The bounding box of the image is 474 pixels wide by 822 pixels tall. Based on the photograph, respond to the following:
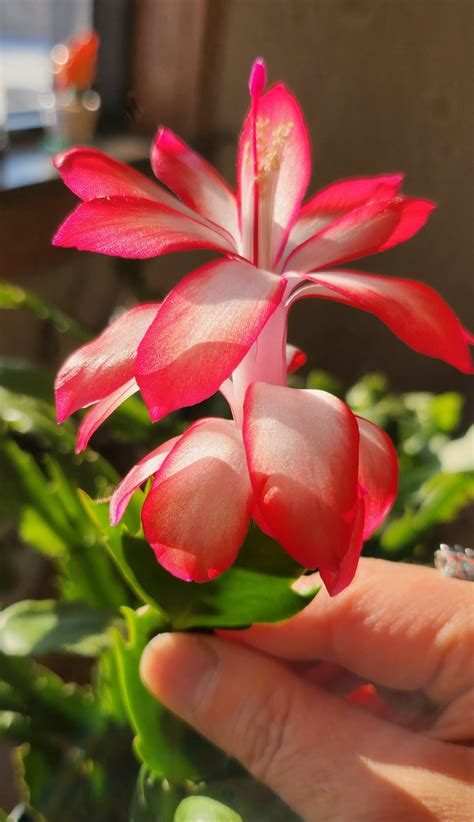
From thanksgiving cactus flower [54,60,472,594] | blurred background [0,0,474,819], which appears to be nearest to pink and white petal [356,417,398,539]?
thanksgiving cactus flower [54,60,472,594]

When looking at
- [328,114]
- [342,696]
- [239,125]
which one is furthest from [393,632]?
[328,114]

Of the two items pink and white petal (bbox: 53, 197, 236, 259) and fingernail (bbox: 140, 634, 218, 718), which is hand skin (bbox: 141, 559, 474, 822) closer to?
fingernail (bbox: 140, 634, 218, 718)

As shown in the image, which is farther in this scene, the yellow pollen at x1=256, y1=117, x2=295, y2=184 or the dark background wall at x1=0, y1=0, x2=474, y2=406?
the dark background wall at x1=0, y1=0, x2=474, y2=406

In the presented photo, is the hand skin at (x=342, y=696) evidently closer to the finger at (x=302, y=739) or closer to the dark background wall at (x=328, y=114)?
the finger at (x=302, y=739)

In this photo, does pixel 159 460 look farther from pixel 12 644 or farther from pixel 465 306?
pixel 465 306

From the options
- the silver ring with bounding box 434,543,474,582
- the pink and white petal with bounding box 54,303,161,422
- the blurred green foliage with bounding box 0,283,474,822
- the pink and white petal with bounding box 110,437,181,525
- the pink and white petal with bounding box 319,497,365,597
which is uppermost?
the pink and white petal with bounding box 54,303,161,422

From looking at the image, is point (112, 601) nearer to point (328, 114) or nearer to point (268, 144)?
point (268, 144)
